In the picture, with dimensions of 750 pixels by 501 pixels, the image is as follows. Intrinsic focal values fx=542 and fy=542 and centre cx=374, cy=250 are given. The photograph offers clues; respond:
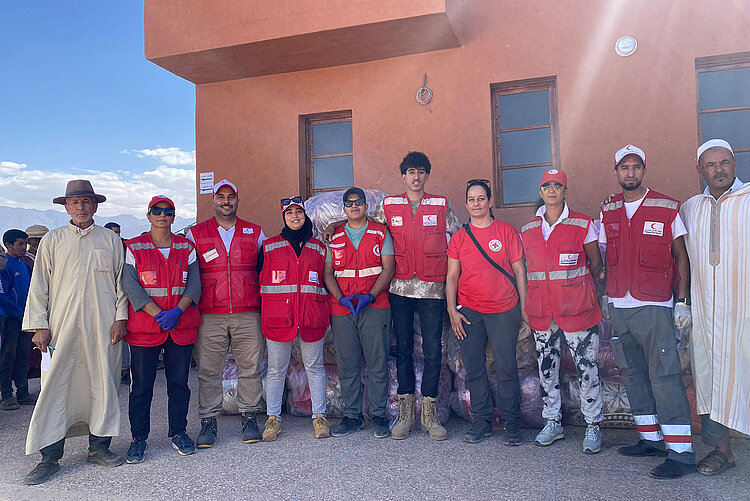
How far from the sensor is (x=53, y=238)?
389 cm

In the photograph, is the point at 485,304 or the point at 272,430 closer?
the point at 485,304

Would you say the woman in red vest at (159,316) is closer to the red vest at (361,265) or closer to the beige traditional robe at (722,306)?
the red vest at (361,265)

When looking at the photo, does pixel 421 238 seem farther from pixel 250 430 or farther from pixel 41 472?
pixel 41 472

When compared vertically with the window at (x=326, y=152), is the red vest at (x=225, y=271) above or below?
below

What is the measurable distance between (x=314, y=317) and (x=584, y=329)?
2.02m

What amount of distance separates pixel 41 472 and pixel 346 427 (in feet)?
7.04

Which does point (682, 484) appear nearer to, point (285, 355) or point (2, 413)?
point (285, 355)

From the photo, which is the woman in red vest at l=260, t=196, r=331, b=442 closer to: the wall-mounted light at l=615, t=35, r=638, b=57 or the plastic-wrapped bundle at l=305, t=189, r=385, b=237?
the plastic-wrapped bundle at l=305, t=189, r=385, b=237

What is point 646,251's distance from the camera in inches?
145

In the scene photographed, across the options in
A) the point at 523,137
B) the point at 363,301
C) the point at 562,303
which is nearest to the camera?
the point at 562,303

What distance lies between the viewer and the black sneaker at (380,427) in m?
4.24

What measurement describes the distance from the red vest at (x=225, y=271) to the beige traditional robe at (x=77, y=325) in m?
0.60

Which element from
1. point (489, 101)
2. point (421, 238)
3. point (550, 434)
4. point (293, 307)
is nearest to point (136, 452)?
point (293, 307)

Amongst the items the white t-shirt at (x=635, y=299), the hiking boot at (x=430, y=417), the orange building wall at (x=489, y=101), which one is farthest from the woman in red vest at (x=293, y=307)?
the orange building wall at (x=489, y=101)
